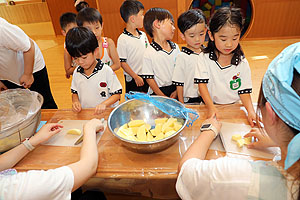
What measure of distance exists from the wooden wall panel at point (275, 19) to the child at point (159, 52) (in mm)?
2872

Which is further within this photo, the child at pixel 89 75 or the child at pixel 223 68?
the child at pixel 89 75

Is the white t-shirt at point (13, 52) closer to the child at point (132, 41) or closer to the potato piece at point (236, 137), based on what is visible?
the child at point (132, 41)

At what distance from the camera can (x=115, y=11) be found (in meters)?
3.86

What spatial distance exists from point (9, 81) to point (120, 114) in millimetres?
1205

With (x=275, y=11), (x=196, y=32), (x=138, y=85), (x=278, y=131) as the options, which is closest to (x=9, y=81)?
(x=138, y=85)

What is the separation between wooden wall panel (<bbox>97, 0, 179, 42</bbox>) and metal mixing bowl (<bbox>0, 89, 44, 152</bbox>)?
3049mm

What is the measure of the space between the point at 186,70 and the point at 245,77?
417 mm

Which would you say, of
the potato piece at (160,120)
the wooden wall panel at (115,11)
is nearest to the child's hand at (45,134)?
the potato piece at (160,120)

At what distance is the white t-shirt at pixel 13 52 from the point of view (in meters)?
1.40

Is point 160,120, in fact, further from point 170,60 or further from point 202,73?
point 170,60

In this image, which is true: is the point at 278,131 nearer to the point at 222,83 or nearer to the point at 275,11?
the point at 222,83

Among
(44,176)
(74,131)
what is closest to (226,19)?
(74,131)

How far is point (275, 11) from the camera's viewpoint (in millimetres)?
3684

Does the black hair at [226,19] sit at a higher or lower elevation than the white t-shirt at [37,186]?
higher
